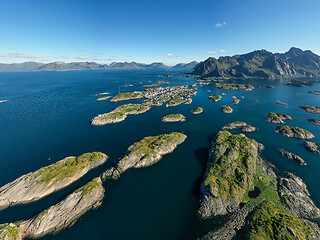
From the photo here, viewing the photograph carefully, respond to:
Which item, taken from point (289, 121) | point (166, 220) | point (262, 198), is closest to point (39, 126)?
point (166, 220)

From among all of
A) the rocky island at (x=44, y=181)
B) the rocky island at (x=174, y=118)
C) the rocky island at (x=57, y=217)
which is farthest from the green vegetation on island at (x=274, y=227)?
the rocky island at (x=174, y=118)

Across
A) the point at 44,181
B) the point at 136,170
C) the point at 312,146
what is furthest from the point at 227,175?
the point at 44,181

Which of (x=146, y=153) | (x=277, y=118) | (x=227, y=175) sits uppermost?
(x=277, y=118)

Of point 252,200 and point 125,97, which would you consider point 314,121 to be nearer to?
point 252,200

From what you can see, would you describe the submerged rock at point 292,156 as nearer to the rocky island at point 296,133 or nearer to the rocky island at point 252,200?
the rocky island at point 252,200

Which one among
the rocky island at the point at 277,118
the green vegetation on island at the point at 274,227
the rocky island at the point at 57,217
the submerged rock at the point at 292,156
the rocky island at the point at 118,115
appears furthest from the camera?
the rocky island at the point at 118,115
